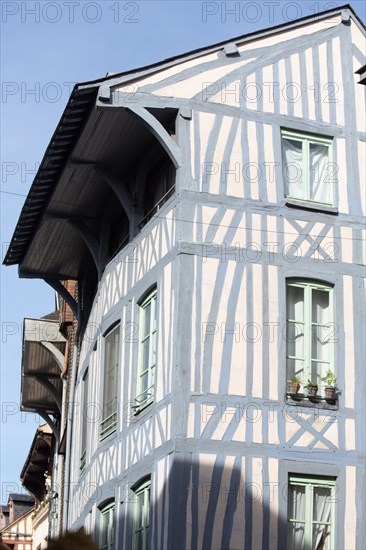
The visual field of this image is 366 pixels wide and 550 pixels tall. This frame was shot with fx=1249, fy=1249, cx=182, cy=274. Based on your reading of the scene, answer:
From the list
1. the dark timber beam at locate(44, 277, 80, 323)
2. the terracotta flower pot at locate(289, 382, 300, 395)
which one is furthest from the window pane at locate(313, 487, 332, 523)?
the dark timber beam at locate(44, 277, 80, 323)

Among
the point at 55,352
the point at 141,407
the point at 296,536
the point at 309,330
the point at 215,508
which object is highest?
the point at 55,352

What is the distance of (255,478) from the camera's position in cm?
1725

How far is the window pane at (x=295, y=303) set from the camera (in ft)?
60.4

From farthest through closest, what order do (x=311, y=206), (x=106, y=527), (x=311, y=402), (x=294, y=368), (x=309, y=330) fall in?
(x=106, y=527) → (x=311, y=206) → (x=309, y=330) → (x=294, y=368) → (x=311, y=402)

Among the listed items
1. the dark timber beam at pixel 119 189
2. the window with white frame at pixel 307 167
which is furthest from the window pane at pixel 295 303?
the dark timber beam at pixel 119 189

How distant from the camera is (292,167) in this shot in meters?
19.2

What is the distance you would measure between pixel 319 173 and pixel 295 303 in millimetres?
2212

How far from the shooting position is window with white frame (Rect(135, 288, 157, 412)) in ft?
61.6

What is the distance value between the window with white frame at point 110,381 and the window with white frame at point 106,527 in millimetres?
1235

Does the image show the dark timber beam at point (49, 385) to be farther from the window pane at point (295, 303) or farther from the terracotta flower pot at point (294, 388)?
the terracotta flower pot at point (294, 388)

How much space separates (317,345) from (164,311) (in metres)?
2.31

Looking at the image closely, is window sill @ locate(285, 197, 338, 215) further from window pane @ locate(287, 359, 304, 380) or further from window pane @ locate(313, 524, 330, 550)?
window pane @ locate(313, 524, 330, 550)

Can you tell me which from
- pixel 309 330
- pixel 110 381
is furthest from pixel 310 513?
pixel 110 381

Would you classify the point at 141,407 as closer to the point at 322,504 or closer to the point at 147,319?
the point at 147,319
